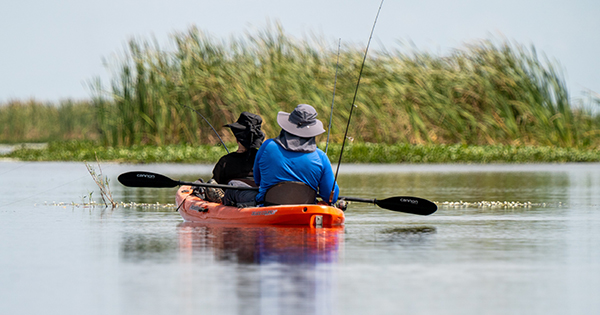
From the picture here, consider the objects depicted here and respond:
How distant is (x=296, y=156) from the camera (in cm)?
1155

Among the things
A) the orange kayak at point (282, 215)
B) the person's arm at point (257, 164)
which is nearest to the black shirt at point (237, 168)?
the orange kayak at point (282, 215)

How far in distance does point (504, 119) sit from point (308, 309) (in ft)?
76.8

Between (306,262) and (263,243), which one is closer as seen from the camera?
(306,262)

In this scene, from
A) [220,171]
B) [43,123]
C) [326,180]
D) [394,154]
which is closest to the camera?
[326,180]

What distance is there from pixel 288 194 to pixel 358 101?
56.0 feet

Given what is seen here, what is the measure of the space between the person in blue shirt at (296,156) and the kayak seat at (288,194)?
0.06m

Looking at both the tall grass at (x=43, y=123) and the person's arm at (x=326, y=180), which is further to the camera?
the tall grass at (x=43, y=123)

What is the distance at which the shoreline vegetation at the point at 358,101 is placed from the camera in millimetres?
28078

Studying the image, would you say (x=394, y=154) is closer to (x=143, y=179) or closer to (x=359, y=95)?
(x=359, y=95)

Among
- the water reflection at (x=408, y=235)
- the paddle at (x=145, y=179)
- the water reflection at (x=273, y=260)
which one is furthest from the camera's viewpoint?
the paddle at (x=145, y=179)

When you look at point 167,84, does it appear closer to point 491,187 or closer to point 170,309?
point 491,187

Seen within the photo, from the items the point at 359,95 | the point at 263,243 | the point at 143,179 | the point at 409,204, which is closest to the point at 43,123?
the point at 359,95

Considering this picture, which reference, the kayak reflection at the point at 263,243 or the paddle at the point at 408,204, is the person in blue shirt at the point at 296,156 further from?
the paddle at the point at 408,204

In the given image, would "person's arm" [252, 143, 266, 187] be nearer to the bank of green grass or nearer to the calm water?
the calm water
